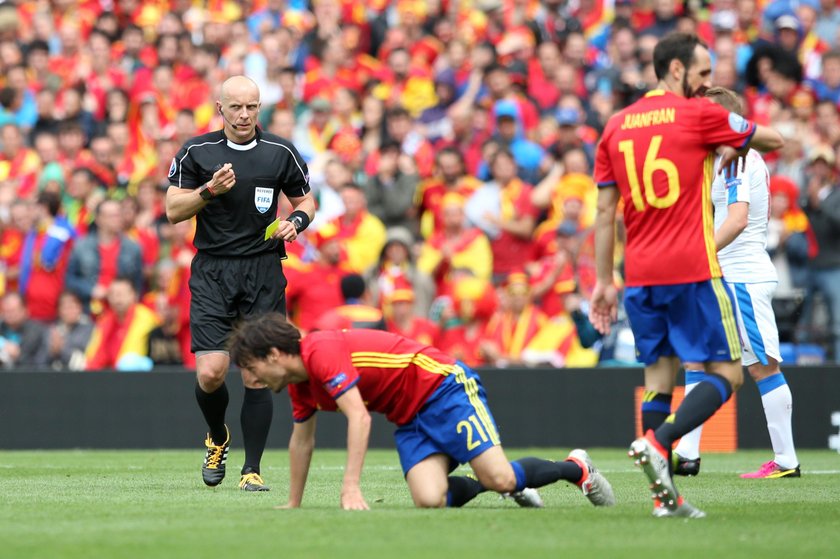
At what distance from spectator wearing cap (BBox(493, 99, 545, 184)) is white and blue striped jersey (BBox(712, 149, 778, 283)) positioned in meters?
6.96

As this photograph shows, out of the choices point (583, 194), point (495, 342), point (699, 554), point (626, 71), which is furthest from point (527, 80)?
point (699, 554)

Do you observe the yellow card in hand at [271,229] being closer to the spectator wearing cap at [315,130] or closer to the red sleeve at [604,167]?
the red sleeve at [604,167]

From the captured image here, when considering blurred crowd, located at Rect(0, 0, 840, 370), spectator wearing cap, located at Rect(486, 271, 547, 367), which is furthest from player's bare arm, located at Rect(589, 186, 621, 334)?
spectator wearing cap, located at Rect(486, 271, 547, 367)

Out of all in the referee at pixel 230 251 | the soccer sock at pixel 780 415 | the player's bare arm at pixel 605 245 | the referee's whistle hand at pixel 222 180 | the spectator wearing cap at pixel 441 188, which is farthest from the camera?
the spectator wearing cap at pixel 441 188

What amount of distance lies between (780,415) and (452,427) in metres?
3.46

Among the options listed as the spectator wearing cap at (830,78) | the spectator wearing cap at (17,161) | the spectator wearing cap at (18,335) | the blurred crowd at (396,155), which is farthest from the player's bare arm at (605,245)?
the spectator wearing cap at (17,161)

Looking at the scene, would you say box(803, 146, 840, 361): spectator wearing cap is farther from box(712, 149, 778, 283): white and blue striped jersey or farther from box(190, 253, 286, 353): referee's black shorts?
box(190, 253, 286, 353): referee's black shorts

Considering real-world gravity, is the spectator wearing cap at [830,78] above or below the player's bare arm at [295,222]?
above

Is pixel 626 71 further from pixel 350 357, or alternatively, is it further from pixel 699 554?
pixel 699 554

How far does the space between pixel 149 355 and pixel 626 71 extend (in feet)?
22.5

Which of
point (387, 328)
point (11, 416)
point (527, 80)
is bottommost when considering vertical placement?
point (11, 416)

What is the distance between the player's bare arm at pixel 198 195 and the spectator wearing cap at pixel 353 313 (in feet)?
15.7

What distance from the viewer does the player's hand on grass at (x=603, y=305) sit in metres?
7.22

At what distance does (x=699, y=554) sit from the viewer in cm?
567
